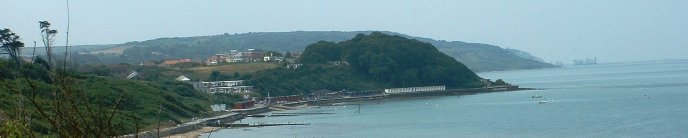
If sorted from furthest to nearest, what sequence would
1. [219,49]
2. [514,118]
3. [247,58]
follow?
[219,49], [247,58], [514,118]

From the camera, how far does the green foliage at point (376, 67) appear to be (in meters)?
85.8

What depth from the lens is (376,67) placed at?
8894 cm

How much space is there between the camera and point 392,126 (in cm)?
4766

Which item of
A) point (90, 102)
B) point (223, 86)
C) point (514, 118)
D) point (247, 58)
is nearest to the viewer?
point (90, 102)

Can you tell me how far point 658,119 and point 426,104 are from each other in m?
27.8

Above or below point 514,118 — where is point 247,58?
above

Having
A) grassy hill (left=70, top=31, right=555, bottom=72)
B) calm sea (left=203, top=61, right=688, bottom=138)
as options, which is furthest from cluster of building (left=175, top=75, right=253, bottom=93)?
grassy hill (left=70, top=31, right=555, bottom=72)

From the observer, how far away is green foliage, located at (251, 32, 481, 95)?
85794 millimetres

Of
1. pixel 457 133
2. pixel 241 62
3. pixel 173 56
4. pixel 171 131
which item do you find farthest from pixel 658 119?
pixel 173 56

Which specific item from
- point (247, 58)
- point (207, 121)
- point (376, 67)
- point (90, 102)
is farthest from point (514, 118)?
point (247, 58)

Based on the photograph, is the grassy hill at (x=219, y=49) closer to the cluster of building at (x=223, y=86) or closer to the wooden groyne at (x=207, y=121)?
the cluster of building at (x=223, y=86)

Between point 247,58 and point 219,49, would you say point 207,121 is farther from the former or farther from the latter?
point 219,49

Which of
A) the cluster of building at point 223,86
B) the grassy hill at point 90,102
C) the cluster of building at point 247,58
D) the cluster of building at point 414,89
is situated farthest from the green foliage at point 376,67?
the grassy hill at point 90,102

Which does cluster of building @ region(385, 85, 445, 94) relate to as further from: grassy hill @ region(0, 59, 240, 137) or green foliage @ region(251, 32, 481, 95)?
grassy hill @ region(0, 59, 240, 137)
